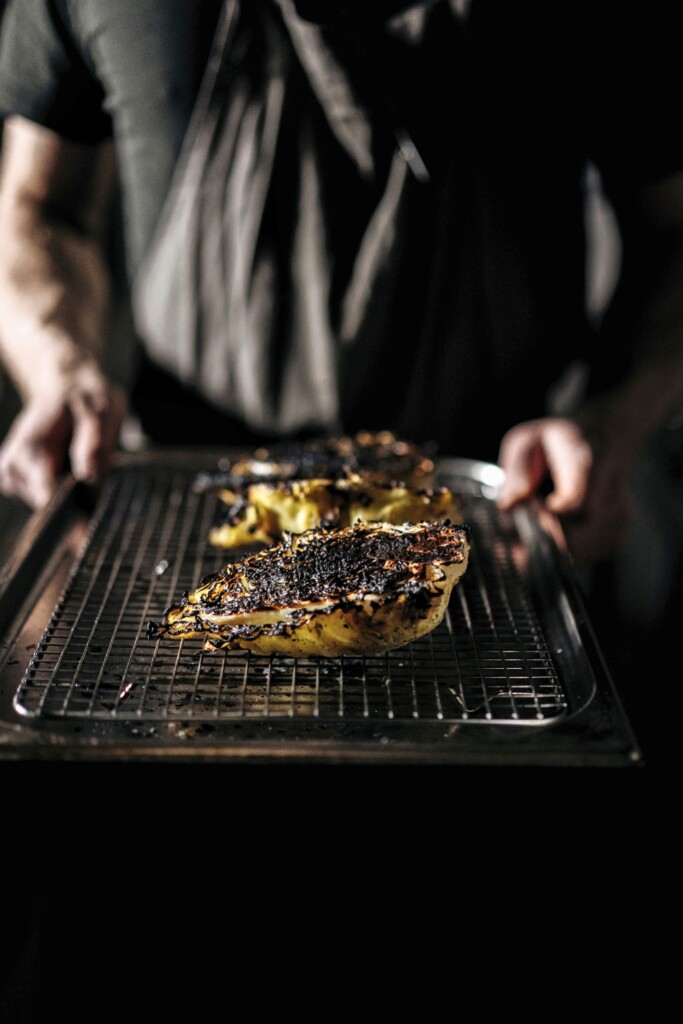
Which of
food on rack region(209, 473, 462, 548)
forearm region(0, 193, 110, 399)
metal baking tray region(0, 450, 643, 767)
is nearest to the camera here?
metal baking tray region(0, 450, 643, 767)

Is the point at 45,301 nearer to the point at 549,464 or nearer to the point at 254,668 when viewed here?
the point at 549,464

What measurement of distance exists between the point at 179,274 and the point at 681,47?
147 centimetres

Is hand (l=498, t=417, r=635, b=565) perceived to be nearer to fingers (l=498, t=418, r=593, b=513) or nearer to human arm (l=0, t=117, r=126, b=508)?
fingers (l=498, t=418, r=593, b=513)

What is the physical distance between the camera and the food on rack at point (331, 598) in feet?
4.56

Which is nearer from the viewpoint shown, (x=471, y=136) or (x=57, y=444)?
(x=57, y=444)

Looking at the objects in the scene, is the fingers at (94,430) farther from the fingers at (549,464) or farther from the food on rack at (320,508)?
the fingers at (549,464)

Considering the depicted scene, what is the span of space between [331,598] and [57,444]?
108cm

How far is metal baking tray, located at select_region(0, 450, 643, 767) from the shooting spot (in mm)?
1226

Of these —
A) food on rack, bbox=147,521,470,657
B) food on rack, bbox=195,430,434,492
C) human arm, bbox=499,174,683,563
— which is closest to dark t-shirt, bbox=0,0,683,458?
human arm, bbox=499,174,683,563

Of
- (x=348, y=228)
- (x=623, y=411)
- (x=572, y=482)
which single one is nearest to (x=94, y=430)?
(x=348, y=228)

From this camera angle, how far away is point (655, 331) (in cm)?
272

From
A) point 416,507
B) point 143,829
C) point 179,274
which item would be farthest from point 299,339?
point 143,829

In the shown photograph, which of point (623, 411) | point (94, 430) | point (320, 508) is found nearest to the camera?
point (320, 508)

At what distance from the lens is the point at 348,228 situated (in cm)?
253
